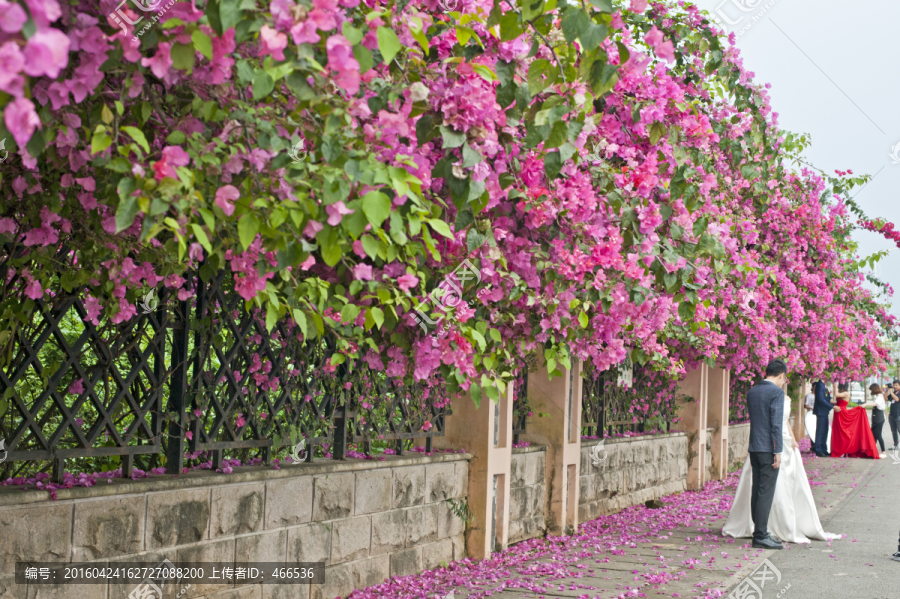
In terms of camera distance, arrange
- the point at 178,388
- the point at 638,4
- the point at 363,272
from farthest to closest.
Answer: the point at 178,388 → the point at 638,4 → the point at 363,272

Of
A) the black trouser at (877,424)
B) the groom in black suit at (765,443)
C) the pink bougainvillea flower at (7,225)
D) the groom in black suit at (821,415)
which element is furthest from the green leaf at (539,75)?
the black trouser at (877,424)

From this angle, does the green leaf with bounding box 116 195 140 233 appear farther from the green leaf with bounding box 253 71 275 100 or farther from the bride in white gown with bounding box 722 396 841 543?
the bride in white gown with bounding box 722 396 841 543

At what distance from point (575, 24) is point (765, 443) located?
7462 millimetres

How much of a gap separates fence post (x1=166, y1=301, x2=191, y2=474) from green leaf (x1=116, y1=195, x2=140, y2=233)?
2.84 m

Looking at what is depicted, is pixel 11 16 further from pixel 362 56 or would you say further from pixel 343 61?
pixel 362 56

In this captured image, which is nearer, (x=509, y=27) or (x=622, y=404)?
(x=509, y=27)

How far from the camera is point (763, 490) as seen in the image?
29.7ft

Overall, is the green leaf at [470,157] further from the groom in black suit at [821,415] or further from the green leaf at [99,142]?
the groom in black suit at [821,415]

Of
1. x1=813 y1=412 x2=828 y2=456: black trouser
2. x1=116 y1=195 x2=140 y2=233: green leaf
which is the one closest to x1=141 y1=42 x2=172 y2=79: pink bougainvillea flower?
x1=116 y1=195 x2=140 y2=233: green leaf

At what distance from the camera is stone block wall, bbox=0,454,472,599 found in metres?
4.07

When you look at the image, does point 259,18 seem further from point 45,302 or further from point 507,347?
point 507,347

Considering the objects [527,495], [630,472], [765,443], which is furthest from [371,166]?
[630,472]

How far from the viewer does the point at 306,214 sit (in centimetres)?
261

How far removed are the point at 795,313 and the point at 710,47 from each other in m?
8.77
